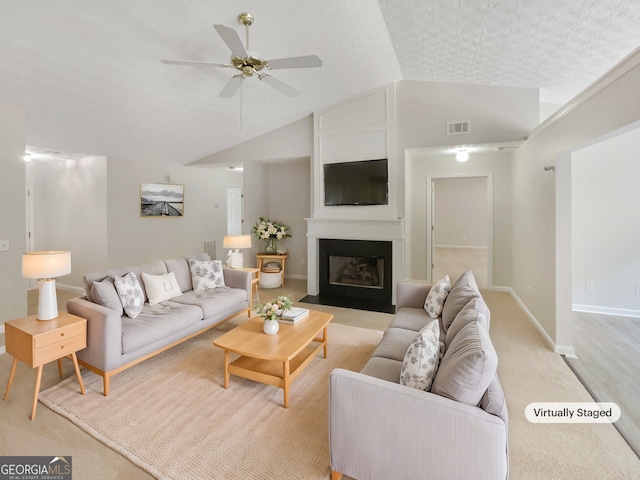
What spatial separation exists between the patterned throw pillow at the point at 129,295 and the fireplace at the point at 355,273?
8.70 feet

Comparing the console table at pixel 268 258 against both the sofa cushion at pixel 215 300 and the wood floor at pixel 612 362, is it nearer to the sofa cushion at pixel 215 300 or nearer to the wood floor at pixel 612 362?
the sofa cushion at pixel 215 300

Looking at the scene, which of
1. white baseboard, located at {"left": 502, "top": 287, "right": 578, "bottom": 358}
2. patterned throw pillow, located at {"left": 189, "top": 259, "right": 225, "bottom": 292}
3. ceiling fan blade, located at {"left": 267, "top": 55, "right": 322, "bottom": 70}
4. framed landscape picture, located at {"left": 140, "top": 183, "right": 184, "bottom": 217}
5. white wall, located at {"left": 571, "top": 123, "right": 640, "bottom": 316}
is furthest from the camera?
framed landscape picture, located at {"left": 140, "top": 183, "right": 184, "bottom": 217}

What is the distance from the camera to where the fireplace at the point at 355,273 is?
477cm

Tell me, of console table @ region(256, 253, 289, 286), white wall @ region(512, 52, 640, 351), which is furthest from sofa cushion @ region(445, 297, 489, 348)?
console table @ region(256, 253, 289, 286)

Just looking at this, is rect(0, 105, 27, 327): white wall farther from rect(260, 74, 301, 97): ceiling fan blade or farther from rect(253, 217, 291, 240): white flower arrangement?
rect(253, 217, 291, 240): white flower arrangement

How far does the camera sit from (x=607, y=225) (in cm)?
398

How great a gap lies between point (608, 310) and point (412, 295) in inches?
116

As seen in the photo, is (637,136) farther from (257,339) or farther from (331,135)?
(257,339)

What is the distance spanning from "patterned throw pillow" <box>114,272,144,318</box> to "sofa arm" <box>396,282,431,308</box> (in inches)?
101

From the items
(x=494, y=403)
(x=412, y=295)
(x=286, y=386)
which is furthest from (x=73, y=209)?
(x=494, y=403)

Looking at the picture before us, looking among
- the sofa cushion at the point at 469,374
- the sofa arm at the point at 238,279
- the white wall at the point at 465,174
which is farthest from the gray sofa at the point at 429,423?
the white wall at the point at 465,174

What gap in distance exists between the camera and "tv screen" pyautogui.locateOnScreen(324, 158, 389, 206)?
4.69 m

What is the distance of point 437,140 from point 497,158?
1.71 metres

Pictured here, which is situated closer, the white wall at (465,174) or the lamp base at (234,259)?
the lamp base at (234,259)
